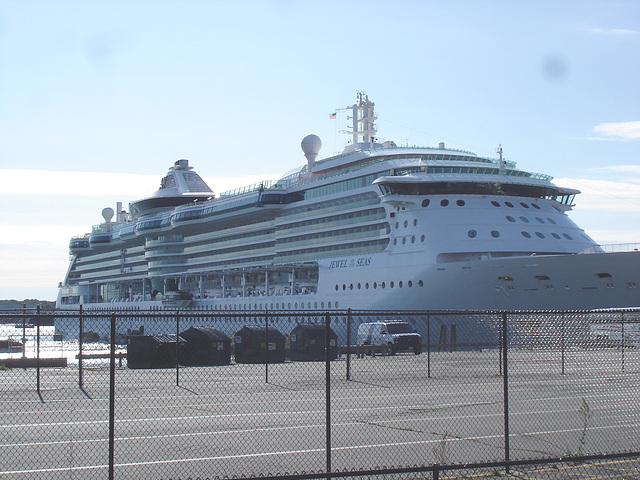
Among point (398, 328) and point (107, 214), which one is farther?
point (107, 214)

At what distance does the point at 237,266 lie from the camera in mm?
59250

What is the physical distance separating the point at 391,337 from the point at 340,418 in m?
16.9

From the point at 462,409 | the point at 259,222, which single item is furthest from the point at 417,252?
the point at 462,409

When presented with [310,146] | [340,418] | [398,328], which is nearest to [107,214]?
[310,146]

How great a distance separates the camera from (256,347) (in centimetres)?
2506

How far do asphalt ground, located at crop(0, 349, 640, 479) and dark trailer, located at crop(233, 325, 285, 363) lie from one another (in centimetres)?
513

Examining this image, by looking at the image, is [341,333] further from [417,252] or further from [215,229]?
[215,229]

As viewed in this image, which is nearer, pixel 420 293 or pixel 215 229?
pixel 420 293

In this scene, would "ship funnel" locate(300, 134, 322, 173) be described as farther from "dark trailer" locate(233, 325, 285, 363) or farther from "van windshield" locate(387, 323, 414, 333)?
"dark trailer" locate(233, 325, 285, 363)

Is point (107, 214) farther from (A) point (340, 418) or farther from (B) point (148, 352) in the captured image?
(A) point (340, 418)

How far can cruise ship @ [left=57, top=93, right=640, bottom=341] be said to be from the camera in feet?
116

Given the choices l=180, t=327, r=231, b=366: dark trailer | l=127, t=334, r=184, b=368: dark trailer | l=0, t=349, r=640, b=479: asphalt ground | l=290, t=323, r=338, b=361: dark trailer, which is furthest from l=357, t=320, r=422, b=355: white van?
l=0, t=349, r=640, b=479: asphalt ground

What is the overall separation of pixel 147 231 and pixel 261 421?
62.8 m

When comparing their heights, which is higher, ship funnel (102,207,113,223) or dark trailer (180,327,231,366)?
ship funnel (102,207,113,223)
